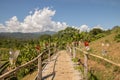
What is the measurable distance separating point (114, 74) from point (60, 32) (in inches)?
3089

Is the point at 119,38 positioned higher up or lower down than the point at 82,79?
higher up

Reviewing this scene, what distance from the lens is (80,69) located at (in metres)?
14.2

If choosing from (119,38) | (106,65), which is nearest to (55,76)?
(106,65)

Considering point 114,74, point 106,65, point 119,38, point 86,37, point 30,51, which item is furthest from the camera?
point 86,37

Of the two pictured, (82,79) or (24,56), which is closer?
(82,79)

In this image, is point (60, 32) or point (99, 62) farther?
point (60, 32)

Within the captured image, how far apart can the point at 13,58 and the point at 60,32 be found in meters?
75.6

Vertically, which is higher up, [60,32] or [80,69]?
[60,32]

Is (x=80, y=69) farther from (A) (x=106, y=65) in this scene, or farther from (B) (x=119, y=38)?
(B) (x=119, y=38)

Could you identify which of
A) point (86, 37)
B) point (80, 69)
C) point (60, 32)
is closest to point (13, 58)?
point (80, 69)

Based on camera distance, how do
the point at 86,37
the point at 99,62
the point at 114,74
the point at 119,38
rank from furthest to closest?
the point at 86,37
the point at 119,38
the point at 99,62
the point at 114,74

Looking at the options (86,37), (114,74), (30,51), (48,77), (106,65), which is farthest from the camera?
(86,37)

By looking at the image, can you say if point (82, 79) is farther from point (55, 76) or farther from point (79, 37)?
point (79, 37)

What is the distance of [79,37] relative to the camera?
56.2 meters
